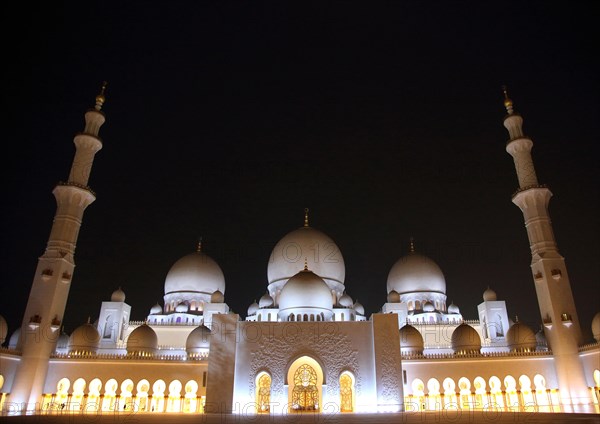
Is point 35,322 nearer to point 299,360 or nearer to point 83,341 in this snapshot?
point 83,341

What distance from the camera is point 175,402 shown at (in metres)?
17.0

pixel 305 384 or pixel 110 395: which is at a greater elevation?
pixel 305 384

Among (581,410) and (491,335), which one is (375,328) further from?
(491,335)

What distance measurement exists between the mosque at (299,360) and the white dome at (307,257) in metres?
2.62

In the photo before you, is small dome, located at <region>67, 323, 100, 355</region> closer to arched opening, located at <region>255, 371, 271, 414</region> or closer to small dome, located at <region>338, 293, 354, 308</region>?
arched opening, located at <region>255, 371, 271, 414</region>

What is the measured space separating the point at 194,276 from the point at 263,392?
32.6 feet

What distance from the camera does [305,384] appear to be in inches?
628

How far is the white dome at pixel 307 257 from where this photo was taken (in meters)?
22.4

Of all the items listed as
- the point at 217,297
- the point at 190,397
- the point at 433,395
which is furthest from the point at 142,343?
the point at 433,395

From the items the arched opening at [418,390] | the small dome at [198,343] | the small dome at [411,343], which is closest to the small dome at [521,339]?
the small dome at [411,343]

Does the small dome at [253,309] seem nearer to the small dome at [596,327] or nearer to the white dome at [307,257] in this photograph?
the white dome at [307,257]

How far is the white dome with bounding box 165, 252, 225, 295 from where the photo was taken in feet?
79.1

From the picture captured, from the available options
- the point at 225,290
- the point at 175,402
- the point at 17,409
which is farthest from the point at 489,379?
the point at 17,409

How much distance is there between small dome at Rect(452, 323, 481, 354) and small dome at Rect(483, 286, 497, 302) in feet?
17.2
